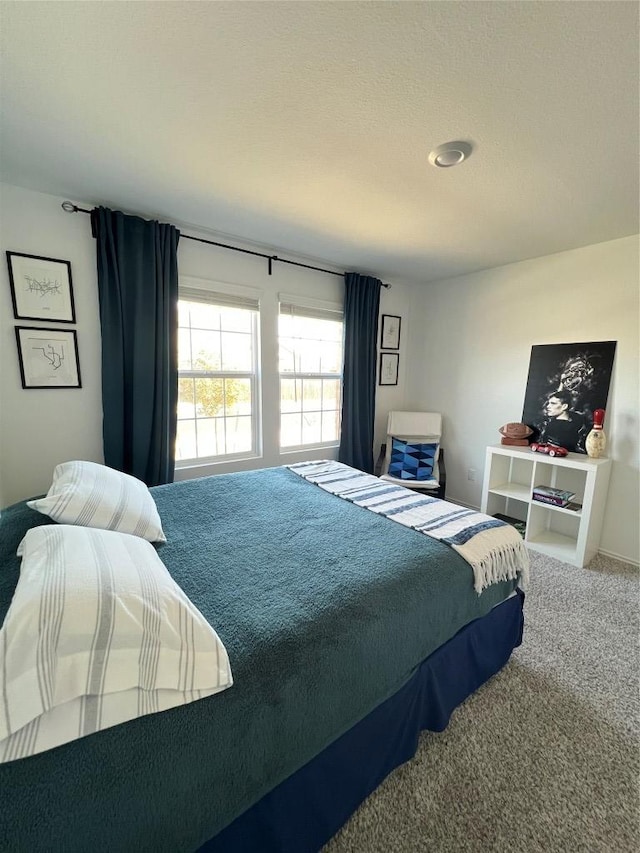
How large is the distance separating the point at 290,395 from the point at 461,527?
2.09m

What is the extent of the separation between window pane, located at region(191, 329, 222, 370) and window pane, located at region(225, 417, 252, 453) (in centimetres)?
50

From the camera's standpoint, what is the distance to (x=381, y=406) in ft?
12.9

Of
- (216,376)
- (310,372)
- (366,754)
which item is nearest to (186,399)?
(216,376)

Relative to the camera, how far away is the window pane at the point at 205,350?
2721mm

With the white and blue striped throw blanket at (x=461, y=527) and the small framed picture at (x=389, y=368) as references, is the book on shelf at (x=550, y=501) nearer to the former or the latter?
the white and blue striped throw blanket at (x=461, y=527)

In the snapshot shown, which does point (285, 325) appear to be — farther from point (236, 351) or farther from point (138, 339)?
point (138, 339)

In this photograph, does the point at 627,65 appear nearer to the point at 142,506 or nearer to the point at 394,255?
the point at 394,255

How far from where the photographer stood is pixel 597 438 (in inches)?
101

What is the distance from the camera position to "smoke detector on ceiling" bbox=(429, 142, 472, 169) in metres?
1.53

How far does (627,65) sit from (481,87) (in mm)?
460

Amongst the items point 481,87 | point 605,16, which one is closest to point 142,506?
point 481,87

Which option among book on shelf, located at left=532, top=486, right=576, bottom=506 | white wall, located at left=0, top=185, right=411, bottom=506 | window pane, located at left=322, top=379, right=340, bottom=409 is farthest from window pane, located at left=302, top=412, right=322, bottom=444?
book on shelf, located at left=532, top=486, right=576, bottom=506

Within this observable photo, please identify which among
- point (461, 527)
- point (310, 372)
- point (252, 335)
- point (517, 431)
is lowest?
point (461, 527)

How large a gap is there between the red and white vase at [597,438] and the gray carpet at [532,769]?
4.11 ft
